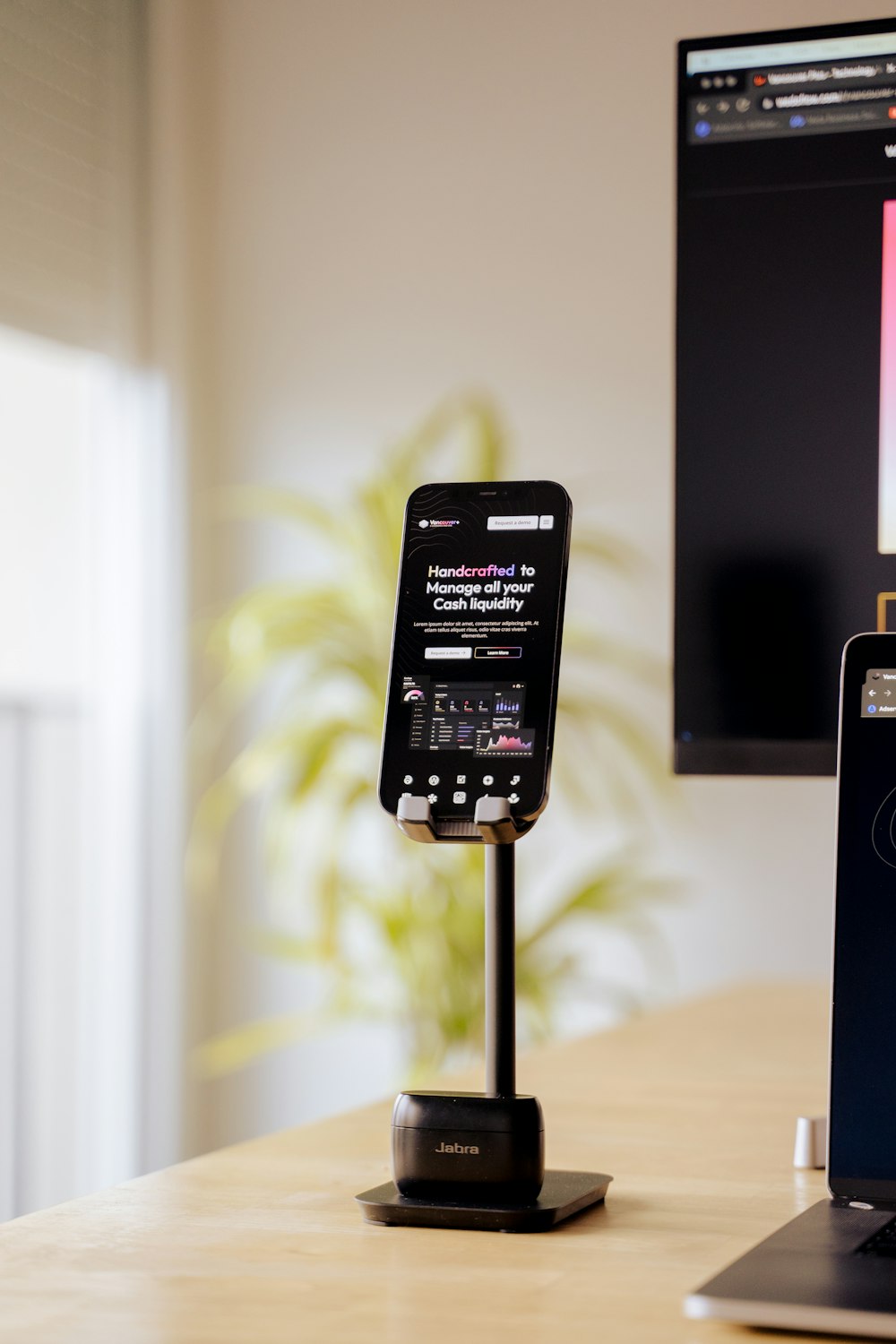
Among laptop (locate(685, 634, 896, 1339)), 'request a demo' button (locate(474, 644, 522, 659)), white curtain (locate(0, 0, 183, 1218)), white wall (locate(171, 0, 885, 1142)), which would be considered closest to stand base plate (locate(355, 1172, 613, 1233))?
laptop (locate(685, 634, 896, 1339))

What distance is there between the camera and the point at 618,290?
3.12 meters

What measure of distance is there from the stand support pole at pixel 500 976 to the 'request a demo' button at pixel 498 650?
0.10m

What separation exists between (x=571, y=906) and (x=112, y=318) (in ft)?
4.83

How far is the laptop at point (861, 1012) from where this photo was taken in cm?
69

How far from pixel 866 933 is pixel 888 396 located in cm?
34

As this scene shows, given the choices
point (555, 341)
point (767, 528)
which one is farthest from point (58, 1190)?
point (767, 528)

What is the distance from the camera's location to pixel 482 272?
3230mm

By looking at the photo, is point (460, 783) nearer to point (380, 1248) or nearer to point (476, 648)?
point (476, 648)

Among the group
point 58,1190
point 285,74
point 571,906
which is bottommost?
point 58,1190

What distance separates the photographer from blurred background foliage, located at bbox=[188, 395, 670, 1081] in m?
2.81

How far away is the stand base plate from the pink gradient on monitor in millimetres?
422

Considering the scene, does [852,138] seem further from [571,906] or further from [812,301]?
[571,906]

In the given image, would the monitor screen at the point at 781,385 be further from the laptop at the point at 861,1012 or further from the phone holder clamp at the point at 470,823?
the phone holder clamp at the point at 470,823

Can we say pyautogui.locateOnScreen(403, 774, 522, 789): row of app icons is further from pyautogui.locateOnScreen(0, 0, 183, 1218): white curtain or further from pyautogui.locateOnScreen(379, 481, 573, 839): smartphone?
pyautogui.locateOnScreen(0, 0, 183, 1218): white curtain
